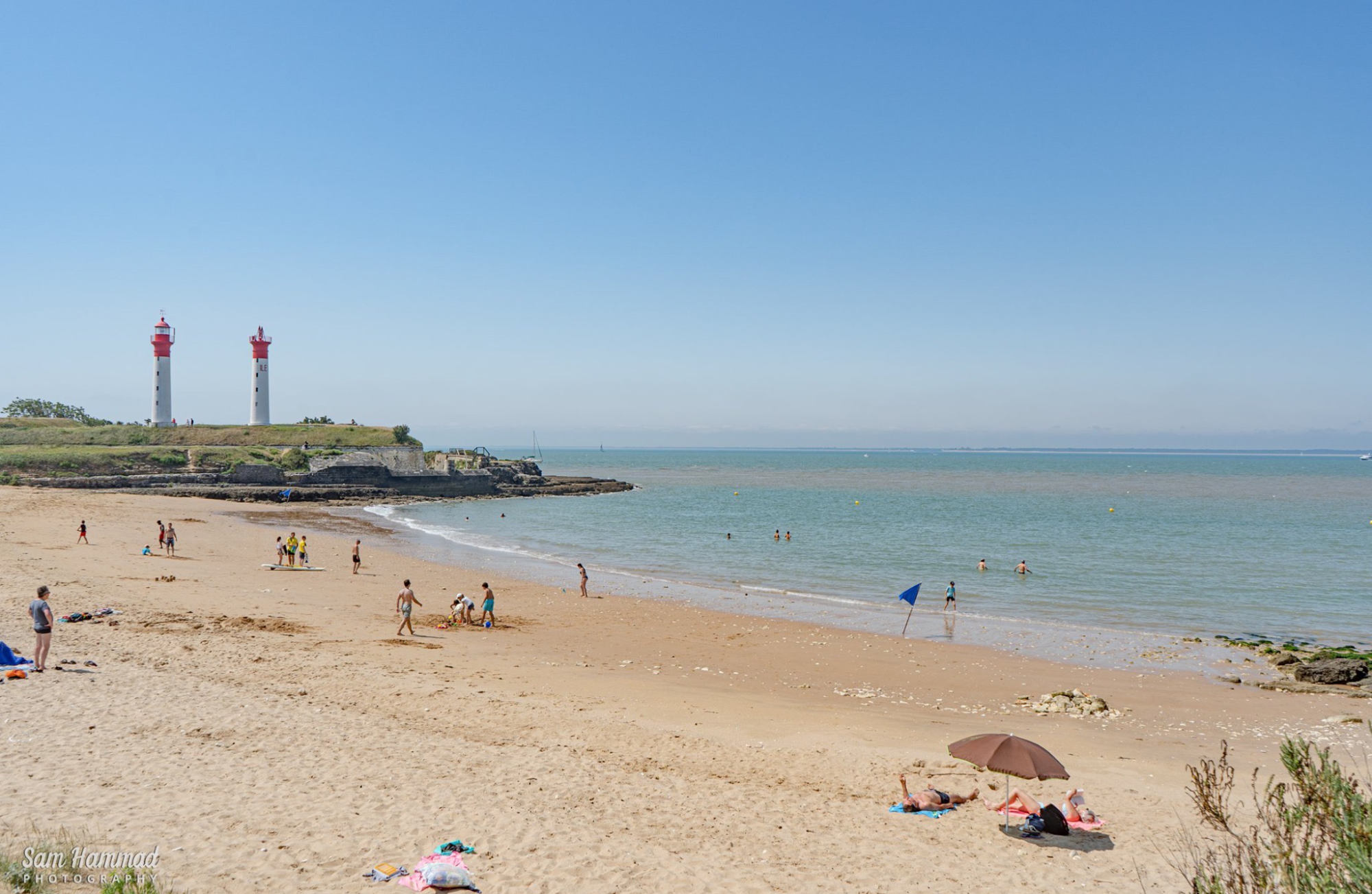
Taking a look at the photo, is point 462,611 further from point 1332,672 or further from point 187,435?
point 187,435

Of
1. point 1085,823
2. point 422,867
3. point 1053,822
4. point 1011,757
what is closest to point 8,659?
point 422,867

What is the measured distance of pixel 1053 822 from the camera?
30.6 feet

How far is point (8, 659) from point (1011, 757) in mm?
15504

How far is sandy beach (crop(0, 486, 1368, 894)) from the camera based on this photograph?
8.08 m

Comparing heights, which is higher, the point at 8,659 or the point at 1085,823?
the point at 8,659

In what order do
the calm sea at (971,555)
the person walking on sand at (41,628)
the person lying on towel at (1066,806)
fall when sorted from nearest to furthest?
the person lying on towel at (1066,806) → the person walking on sand at (41,628) → the calm sea at (971,555)

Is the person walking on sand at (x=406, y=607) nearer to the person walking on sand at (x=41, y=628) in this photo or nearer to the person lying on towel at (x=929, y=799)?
the person walking on sand at (x=41, y=628)

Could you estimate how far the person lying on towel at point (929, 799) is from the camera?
9.93 metres

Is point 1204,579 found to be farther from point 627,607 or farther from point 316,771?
point 316,771

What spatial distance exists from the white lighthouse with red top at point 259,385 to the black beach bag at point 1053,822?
3507 inches

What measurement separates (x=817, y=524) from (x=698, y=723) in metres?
44.5

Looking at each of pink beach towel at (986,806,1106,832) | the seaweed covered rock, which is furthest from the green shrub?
the seaweed covered rock

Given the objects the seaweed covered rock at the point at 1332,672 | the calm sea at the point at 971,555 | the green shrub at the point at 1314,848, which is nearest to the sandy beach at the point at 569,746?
the seaweed covered rock at the point at 1332,672

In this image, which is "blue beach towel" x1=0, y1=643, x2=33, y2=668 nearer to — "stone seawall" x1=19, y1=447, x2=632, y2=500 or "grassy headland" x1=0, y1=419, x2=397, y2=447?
"stone seawall" x1=19, y1=447, x2=632, y2=500
